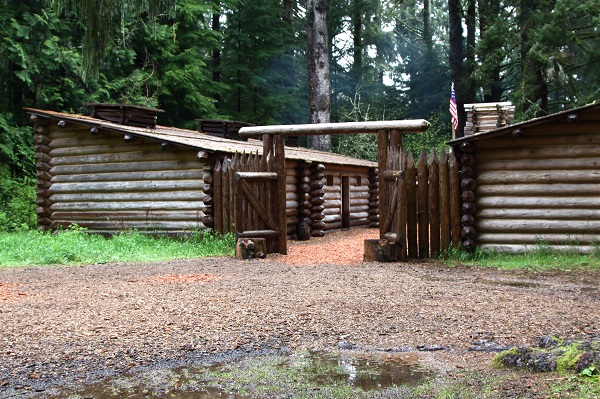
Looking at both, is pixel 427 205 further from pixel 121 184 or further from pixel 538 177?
pixel 121 184

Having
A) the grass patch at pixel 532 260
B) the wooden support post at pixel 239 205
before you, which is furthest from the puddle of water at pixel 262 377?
the wooden support post at pixel 239 205

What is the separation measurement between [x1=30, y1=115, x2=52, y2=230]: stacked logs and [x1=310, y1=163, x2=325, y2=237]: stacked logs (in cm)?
808

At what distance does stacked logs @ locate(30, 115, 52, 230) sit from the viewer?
722 inches

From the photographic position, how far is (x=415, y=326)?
21.3 feet

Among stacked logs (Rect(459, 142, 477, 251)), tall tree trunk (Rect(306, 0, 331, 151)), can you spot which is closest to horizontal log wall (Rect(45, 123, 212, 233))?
stacked logs (Rect(459, 142, 477, 251))

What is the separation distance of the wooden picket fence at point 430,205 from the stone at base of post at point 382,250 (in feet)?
0.69

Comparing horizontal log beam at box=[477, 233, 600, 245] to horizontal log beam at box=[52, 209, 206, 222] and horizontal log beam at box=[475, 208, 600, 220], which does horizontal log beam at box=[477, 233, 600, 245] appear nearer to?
horizontal log beam at box=[475, 208, 600, 220]

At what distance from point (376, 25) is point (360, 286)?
104 ft

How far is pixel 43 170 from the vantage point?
60.5 feet

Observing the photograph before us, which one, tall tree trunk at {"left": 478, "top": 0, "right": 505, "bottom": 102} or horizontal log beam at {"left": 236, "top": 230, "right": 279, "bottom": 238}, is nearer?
horizontal log beam at {"left": 236, "top": 230, "right": 279, "bottom": 238}

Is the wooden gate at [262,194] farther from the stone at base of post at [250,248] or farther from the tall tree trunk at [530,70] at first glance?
the tall tree trunk at [530,70]

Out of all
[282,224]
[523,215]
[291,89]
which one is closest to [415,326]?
[523,215]

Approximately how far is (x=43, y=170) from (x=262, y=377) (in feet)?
51.2

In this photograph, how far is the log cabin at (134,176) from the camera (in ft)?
52.4
